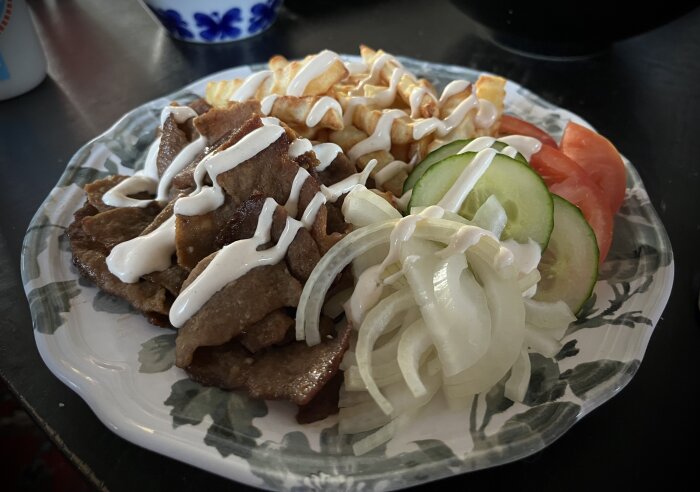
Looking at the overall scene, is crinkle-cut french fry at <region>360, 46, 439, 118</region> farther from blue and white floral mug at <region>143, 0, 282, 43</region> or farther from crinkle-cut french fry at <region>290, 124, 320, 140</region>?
blue and white floral mug at <region>143, 0, 282, 43</region>


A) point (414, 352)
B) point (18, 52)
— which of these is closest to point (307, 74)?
point (414, 352)

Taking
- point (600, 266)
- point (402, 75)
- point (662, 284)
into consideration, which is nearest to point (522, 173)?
point (600, 266)

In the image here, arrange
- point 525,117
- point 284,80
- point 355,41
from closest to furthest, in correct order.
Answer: point 284,80 → point 525,117 → point 355,41

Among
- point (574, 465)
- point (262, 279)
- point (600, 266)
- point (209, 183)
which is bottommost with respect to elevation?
point (574, 465)

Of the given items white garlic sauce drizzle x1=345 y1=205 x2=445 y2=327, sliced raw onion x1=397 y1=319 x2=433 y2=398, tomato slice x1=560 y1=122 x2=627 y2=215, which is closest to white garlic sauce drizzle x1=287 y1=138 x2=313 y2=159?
white garlic sauce drizzle x1=345 y1=205 x2=445 y2=327

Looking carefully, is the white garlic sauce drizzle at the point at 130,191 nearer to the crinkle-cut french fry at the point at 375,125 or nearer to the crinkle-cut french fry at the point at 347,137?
the crinkle-cut french fry at the point at 347,137

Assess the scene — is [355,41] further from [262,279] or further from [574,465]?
[574,465]

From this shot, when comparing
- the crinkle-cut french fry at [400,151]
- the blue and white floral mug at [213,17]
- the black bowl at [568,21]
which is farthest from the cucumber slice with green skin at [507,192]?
the blue and white floral mug at [213,17]
